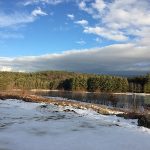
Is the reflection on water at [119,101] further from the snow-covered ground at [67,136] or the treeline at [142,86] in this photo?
the treeline at [142,86]

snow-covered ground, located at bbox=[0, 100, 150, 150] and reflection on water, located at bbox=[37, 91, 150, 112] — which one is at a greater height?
snow-covered ground, located at bbox=[0, 100, 150, 150]

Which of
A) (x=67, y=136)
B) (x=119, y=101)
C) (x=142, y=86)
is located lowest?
(x=119, y=101)

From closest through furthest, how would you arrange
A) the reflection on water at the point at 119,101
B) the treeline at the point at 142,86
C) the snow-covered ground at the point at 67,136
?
1. the snow-covered ground at the point at 67,136
2. the reflection on water at the point at 119,101
3. the treeline at the point at 142,86

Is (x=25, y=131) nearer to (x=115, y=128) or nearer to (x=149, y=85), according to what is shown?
(x=115, y=128)

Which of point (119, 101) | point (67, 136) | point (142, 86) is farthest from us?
point (142, 86)

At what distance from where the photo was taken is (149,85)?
18225 centimetres

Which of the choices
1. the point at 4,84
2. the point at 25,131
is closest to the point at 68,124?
the point at 25,131

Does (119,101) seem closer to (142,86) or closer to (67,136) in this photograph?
(67,136)

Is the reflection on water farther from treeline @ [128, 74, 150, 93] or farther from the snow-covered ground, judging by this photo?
treeline @ [128, 74, 150, 93]

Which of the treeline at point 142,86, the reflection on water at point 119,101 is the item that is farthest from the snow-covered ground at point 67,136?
the treeline at point 142,86

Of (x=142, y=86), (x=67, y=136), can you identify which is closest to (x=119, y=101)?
(x=67, y=136)

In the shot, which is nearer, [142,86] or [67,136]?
[67,136]

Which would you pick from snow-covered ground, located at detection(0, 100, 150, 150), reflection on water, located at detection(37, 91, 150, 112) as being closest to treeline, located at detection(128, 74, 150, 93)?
reflection on water, located at detection(37, 91, 150, 112)

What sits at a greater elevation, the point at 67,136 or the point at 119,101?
the point at 67,136
